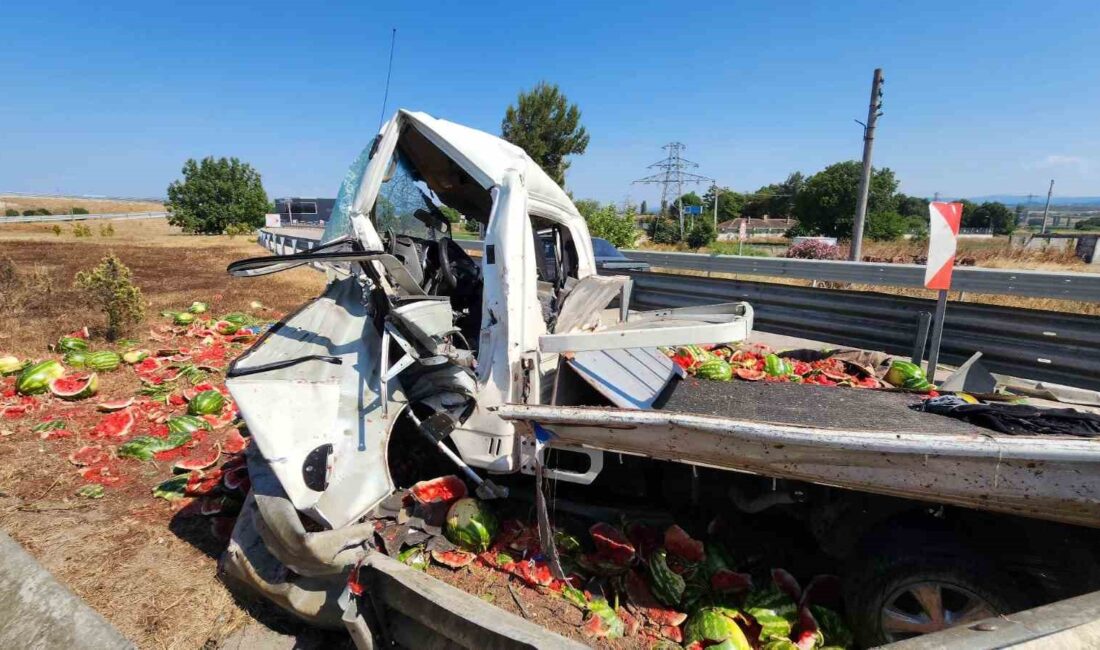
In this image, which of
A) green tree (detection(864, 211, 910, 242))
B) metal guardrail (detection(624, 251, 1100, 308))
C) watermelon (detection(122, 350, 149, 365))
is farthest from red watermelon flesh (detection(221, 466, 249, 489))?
green tree (detection(864, 211, 910, 242))

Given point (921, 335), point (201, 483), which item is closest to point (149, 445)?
point (201, 483)

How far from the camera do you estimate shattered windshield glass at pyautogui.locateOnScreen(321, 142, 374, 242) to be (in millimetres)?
3387

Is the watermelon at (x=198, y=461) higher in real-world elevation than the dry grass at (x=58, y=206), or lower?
lower

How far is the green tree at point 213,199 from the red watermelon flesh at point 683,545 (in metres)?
53.8

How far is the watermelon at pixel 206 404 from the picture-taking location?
17.3 feet

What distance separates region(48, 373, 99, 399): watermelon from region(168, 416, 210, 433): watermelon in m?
1.35

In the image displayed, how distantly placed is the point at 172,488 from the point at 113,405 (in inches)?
82.6

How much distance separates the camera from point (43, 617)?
1.89m

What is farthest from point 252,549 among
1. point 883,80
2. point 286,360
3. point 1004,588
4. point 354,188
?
point 883,80

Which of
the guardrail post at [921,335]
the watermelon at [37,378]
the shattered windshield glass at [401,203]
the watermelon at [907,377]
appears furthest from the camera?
the guardrail post at [921,335]

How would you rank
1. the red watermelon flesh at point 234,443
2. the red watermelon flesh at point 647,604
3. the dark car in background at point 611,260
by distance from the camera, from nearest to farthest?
the red watermelon flesh at point 647,604 → the red watermelon flesh at point 234,443 → the dark car in background at point 611,260

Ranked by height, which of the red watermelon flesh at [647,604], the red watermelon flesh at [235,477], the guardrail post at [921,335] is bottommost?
the red watermelon flesh at [235,477]

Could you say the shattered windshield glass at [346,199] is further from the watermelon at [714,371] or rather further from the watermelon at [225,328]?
the watermelon at [225,328]

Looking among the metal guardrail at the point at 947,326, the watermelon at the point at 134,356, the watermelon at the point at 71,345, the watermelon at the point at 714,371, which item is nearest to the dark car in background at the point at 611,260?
the metal guardrail at the point at 947,326
